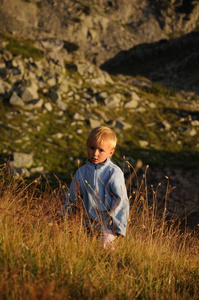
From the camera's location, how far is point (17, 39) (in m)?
10.6

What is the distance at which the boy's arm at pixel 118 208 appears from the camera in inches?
103

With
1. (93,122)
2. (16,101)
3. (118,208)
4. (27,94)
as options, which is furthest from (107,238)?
(27,94)

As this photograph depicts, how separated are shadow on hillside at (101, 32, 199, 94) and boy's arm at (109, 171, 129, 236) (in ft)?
36.6

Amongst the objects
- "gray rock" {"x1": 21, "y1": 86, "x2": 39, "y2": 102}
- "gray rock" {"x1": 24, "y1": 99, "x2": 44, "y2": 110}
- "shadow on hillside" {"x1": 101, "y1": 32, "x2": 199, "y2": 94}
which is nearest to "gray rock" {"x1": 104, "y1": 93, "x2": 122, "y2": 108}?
"gray rock" {"x1": 24, "y1": 99, "x2": 44, "y2": 110}

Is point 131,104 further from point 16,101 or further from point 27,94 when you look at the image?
point 16,101

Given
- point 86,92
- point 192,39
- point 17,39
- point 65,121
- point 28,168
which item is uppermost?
point 192,39

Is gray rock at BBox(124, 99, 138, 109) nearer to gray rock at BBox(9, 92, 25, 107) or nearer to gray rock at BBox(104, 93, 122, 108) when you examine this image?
gray rock at BBox(104, 93, 122, 108)

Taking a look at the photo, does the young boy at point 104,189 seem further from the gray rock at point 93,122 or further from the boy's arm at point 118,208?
the gray rock at point 93,122

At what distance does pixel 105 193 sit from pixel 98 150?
41 centimetres

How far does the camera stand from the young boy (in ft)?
8.59

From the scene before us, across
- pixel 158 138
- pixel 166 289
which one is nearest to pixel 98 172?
pixel 166 289

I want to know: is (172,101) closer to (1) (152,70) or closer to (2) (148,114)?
(2) (148,114)

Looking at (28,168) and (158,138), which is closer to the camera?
(28,168)

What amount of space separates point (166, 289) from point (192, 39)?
17302 millimetres
